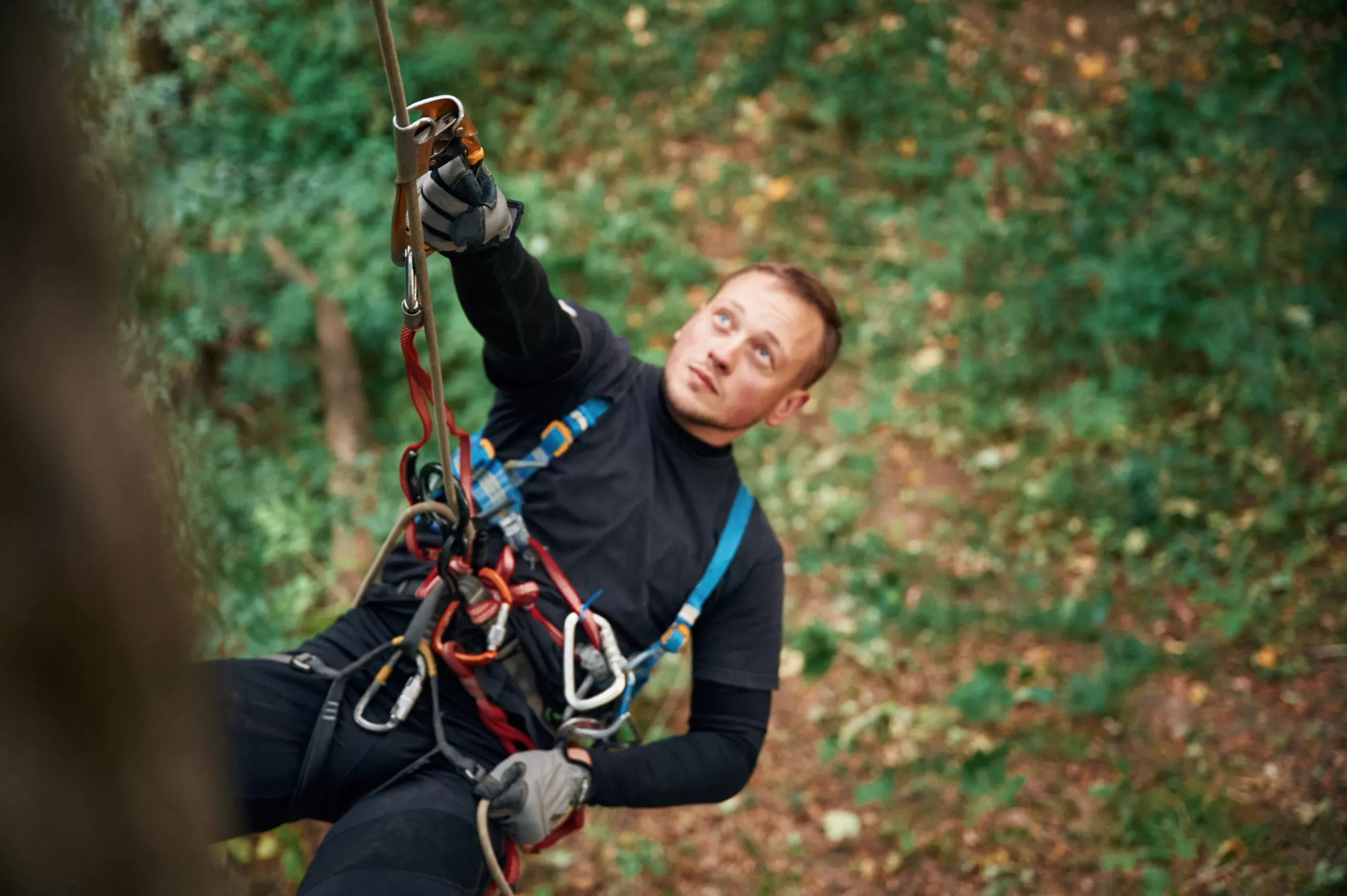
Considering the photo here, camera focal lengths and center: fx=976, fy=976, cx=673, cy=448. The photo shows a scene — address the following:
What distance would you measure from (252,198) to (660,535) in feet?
10.5

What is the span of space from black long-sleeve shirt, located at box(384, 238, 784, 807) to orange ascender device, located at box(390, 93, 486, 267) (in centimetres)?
49

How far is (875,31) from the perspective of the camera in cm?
618

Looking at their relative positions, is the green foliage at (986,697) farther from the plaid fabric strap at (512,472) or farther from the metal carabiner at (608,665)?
the plaid fabric strap at (512,472)

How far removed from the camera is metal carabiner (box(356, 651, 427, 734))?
2201 millimetres

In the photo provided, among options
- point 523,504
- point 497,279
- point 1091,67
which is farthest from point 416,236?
point 1091,67

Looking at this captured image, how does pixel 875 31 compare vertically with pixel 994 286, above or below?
above

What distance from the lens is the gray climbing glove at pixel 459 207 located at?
1810 millimetres

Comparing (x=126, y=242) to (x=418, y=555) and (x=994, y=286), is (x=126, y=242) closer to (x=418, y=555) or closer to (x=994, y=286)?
(x=418, y=555)

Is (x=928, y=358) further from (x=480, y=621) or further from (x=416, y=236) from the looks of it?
(x=416, y=236)

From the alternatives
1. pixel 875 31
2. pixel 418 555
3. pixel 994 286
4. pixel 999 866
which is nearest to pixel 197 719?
pixel 418 555

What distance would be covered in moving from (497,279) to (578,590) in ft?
2.56

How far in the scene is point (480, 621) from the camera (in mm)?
2215

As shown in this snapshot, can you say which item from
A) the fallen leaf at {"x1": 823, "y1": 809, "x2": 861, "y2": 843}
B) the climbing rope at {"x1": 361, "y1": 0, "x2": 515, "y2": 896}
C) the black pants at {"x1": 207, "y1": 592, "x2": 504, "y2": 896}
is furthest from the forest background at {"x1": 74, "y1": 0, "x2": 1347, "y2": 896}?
the climbing rope at {"x1": 361, "y1": 0, "x2": 515, "y2": 896}

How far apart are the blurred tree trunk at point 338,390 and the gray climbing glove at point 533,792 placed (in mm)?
2321
